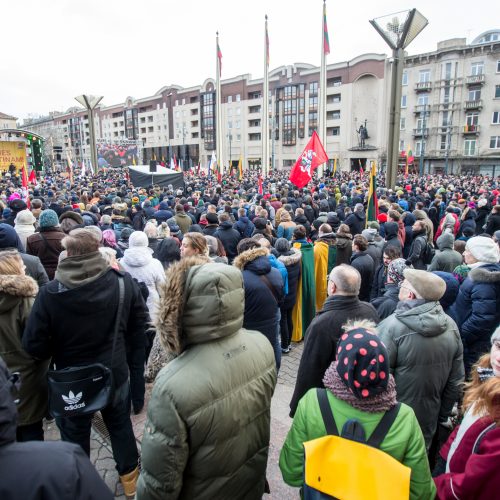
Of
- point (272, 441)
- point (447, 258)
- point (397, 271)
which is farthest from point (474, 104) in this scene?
point (272, 441)

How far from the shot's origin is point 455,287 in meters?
4.22

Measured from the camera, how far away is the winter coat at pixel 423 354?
2734 mm

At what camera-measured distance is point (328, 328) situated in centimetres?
307

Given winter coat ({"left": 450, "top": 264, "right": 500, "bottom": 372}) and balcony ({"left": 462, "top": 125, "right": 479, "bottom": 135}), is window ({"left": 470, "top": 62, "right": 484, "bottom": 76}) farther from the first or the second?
winter coat ({"left": 450, "top": 264, "right": 500, "bottom": 372})

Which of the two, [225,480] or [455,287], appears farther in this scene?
[455,287]

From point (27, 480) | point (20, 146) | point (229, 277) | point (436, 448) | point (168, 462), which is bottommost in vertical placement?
point (436, 448)

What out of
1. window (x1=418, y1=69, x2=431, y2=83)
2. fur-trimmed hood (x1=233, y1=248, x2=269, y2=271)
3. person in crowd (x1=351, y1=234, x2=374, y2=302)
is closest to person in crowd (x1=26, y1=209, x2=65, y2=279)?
fur-trimmed hood (x1=233, y1=248, x2=269, y2=271)

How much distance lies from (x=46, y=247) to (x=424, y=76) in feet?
171

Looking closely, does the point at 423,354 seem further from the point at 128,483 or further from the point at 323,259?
the point at 323,259

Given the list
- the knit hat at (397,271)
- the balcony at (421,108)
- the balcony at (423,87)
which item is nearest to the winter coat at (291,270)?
the knit hat at (397,271)

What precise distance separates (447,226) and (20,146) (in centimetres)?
2847

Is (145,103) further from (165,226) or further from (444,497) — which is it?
(444,497)

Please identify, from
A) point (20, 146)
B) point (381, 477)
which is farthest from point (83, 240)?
point (20, 146)

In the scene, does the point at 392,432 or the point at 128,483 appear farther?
the point at 128,483
